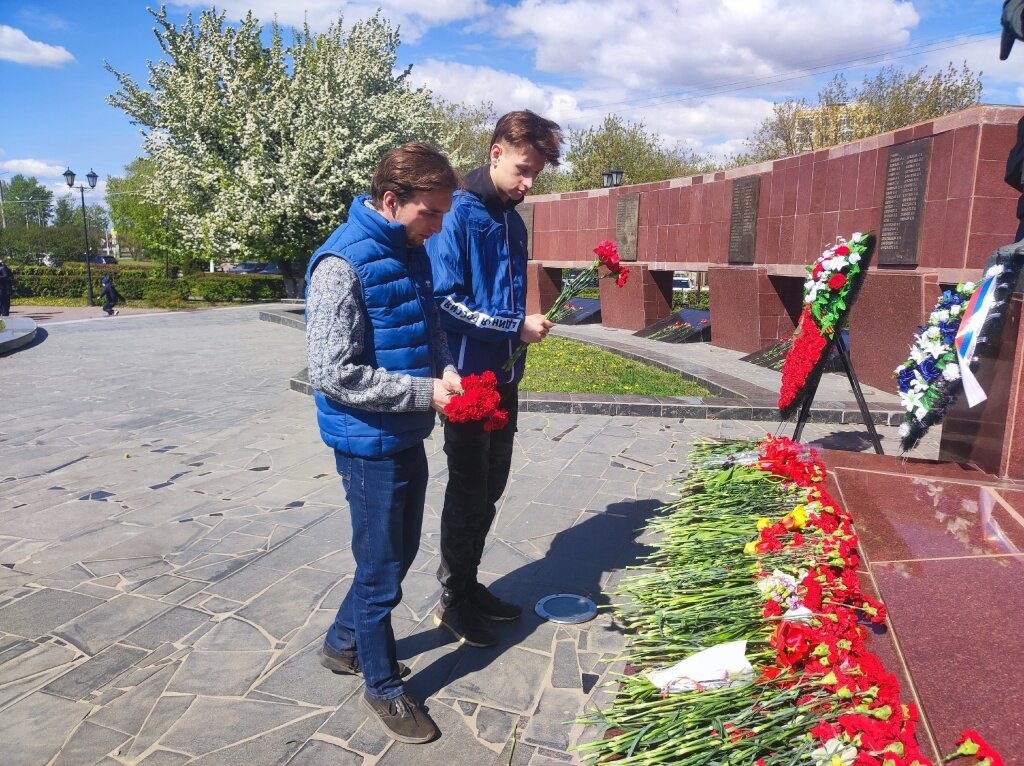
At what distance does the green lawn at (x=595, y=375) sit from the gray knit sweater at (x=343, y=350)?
574cm

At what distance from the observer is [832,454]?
13.1 feet

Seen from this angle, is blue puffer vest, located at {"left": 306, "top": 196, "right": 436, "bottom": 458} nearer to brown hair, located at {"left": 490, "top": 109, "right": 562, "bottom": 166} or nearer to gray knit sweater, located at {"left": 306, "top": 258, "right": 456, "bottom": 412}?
gray knit sweater, located at {"left": 306, "top": 258, "right": 456, "bottom": 412}

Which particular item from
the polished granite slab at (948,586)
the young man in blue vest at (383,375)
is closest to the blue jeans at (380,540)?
the young man in blue vest at (383,375)

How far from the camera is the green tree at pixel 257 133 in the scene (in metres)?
19.3

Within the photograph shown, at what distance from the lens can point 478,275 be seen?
2826mm

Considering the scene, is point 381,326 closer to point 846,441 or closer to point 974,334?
point 974,334

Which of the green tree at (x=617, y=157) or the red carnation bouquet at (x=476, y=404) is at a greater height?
the green tree at (x=617, y=157)

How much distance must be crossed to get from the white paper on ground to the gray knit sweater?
1077 mm

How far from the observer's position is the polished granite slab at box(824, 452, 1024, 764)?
1.80 meters

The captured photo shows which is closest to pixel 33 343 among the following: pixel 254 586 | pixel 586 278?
pixel 254 586

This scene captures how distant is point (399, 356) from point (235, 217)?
757 inches

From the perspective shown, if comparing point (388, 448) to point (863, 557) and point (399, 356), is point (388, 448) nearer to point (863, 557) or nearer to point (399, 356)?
point (399, 356)

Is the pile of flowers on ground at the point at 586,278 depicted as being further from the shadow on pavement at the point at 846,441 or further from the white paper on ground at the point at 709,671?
the shadow on pavement at the point at 846,441

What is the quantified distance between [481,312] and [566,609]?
1.46m
